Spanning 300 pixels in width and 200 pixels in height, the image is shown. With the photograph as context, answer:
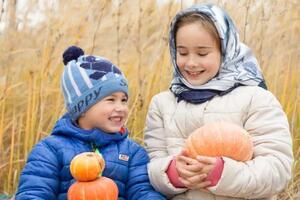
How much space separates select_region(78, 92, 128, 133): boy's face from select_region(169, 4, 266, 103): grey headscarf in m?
0.27

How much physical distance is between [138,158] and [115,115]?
0.23 metres

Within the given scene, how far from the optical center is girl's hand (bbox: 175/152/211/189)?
10.2ft

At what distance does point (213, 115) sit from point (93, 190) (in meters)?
0.61

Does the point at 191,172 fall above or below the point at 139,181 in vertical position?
above

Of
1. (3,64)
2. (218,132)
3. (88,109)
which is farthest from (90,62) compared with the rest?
(3,64)

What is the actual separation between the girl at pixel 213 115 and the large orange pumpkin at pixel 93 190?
25 centimetres

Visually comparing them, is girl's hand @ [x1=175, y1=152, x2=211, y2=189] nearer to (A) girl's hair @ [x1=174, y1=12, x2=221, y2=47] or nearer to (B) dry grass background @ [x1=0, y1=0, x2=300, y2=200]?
(A) girl's hair @ [x1=174, y1=12, x2=221, y2=47]

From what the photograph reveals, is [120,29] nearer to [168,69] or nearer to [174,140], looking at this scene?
[168,69]

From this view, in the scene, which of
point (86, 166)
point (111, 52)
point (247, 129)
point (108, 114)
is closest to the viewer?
point (86, 166)

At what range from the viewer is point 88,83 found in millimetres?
3383

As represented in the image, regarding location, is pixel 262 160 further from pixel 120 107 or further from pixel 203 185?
pixel 120 107

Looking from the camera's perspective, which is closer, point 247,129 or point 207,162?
point 207,162

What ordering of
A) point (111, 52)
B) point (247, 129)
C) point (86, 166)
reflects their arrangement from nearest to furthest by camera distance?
1. point (86, 166)
2. point (247, 129)
3. point (111, 52)

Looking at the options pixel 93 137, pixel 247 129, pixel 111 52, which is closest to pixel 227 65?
pixel 247 129
